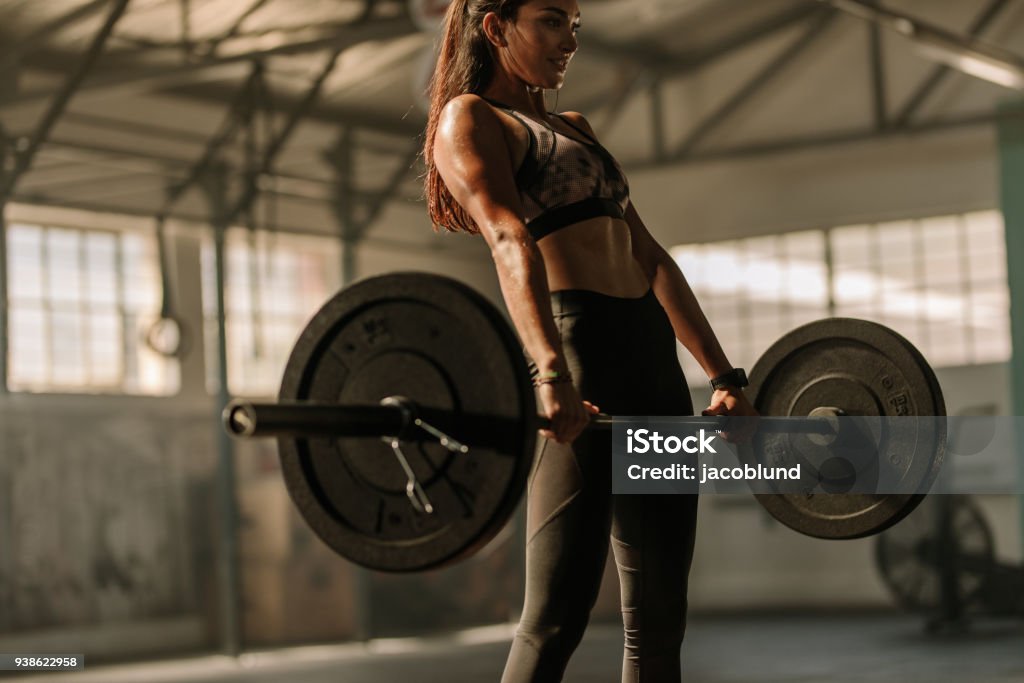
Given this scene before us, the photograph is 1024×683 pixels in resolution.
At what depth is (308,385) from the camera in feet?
4.59

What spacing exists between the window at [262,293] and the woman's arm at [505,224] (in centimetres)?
459

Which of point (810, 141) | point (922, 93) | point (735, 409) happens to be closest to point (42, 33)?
point (810, 141)

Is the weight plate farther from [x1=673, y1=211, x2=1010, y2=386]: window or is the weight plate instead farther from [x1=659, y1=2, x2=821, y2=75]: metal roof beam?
[x1=659, y1=2, x2=821, y2=75]: metal roof beam

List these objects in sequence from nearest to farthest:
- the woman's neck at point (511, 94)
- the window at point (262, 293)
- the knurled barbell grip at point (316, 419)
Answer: the knurled barbell grip at point (316, 419) → the woman's neck at point (511, 94) → the window at point (262, 293)

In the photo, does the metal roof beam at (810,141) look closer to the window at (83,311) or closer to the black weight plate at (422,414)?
the window at (83,311)

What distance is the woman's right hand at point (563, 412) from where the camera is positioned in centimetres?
133

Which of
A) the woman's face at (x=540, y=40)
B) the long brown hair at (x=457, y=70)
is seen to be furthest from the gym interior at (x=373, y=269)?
the woman's face at (x=540, y=40)

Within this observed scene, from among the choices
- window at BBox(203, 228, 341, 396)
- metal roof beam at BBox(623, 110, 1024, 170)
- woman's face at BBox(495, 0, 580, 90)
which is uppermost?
metal roof beam at BBox(623, 110, 1024, 170)

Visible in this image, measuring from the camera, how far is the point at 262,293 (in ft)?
20.2

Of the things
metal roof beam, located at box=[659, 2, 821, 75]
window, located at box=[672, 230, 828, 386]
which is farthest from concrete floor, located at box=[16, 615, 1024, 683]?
metal roof beam, located at box=[659, 2, 821, 75]

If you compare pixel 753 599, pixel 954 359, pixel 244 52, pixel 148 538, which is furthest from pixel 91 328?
pixel 954 359

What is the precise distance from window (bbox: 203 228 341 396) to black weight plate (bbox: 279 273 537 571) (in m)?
4.63

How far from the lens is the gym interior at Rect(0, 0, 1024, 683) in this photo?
18.2 feet

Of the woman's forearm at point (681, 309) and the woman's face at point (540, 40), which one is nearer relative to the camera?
the woman's face at point (540, 40)
